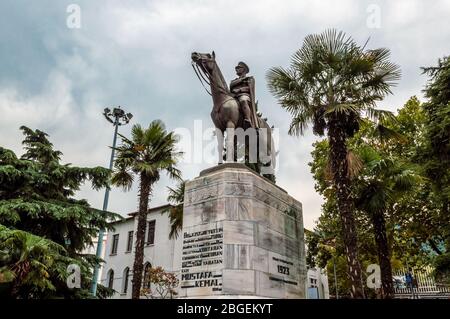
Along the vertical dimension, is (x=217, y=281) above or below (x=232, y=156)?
below

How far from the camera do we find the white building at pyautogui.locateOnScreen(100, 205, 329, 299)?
28816 millimetres

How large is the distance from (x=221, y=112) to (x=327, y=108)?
506cm

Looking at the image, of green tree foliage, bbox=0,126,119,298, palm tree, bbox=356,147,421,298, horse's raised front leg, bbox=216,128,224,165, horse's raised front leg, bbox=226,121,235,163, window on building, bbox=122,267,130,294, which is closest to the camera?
horse's raised front leg, bbox=226,121,235,163

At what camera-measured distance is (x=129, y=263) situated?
31.1 m

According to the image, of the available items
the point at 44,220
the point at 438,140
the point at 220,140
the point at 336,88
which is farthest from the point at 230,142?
the point at 438,140

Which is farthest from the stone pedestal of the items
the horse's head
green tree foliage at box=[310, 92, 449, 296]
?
green tree foliage at box=[310, 92, 449, 296]

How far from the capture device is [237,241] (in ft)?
21.4

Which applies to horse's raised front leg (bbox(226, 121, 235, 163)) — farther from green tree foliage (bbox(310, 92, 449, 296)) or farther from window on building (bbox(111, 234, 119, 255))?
window on building (bbox(111, 234, 119, 255))

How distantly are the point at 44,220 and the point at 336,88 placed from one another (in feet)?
38.0

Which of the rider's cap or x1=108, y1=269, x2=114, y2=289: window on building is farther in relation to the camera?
x1=108, y1=269, x2=114, y2=289: window on building

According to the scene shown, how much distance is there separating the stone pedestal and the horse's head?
2295 millimetres
